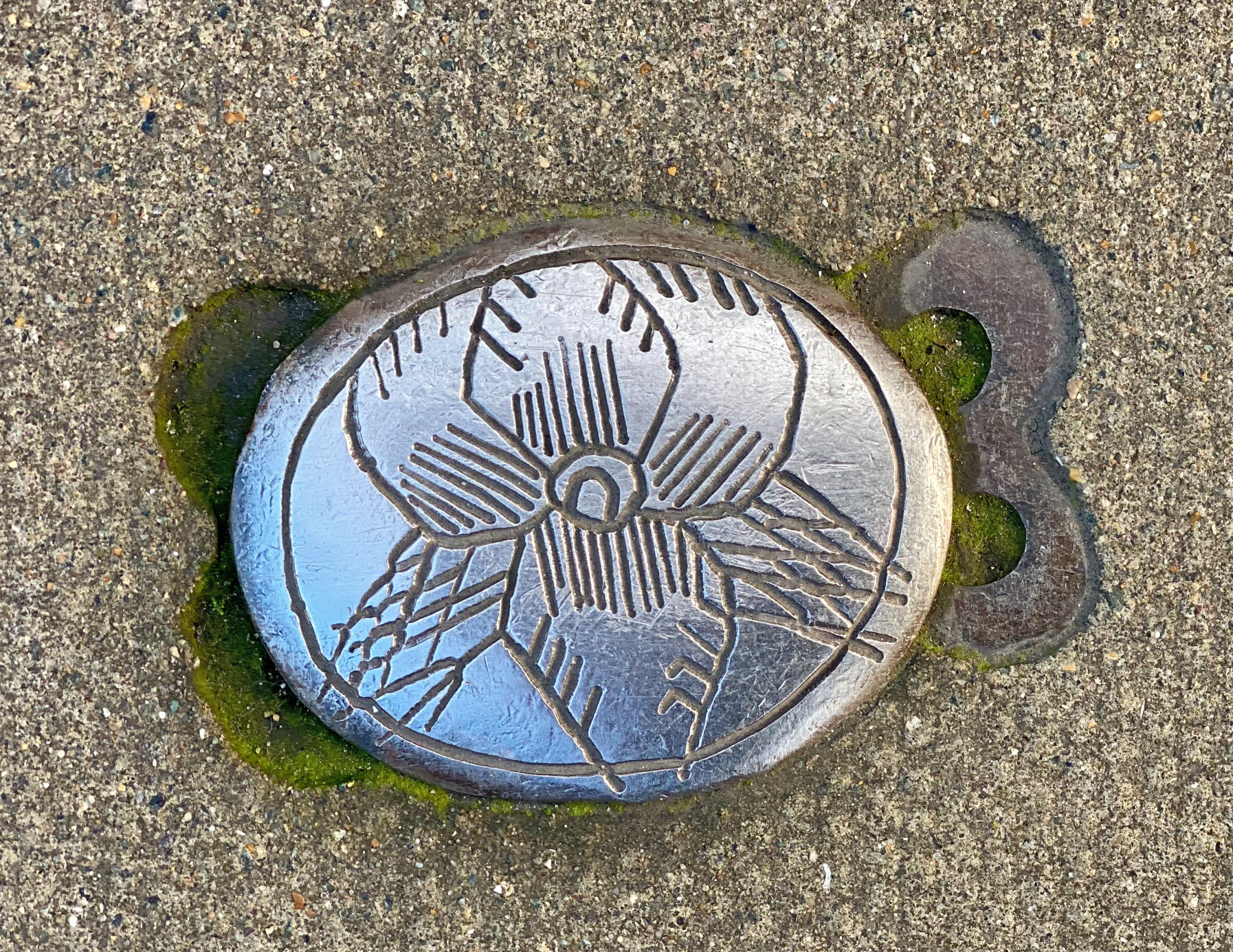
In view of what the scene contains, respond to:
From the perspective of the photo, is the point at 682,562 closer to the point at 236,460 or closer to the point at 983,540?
the point at 983,540

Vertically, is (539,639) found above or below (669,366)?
below

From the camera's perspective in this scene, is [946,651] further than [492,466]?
Yes

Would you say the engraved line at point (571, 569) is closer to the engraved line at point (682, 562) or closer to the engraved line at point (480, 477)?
the engraved line at point (480, 477)

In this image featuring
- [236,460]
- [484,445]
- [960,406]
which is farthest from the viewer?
[960,406]

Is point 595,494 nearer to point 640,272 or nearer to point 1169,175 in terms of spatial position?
point 640,272

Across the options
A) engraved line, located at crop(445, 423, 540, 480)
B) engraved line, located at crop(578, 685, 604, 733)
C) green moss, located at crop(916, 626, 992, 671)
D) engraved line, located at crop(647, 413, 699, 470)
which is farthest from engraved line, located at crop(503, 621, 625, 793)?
green moss, located at crop(916, 626, 992, 671)

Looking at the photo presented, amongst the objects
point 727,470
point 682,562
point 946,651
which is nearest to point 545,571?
point 682,562

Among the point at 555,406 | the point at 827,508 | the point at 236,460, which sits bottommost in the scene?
the point at 236,460

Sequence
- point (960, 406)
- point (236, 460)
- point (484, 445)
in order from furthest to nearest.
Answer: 1. point (960, 406)
2. point (236, 460)
3. point (484, 445)
